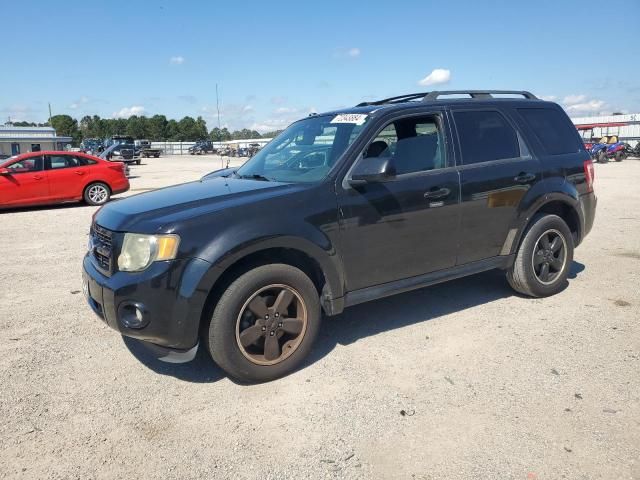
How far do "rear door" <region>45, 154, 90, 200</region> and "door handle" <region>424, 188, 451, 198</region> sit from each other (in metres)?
11.3

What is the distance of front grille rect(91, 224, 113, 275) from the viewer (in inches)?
125

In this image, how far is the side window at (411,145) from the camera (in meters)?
3.86

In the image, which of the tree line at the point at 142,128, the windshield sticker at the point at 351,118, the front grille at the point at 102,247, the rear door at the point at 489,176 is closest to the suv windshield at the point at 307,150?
the windshield sticker at the point at 351,118

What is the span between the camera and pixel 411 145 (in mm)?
3992

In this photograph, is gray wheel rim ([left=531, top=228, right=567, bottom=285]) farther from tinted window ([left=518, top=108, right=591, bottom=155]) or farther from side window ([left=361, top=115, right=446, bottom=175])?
side window ([left=361, top=115, right=446, bottom=175])

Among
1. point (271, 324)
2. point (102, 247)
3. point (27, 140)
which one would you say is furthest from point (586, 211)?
point (27, 140)

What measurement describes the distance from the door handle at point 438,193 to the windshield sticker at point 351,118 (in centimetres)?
79

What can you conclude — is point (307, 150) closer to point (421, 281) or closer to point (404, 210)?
point (404, 210)

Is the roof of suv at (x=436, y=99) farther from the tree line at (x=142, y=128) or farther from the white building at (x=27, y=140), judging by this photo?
the tree line at (x=142, y=128)

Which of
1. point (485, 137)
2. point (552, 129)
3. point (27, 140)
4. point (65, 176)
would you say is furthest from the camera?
point (27, 140)

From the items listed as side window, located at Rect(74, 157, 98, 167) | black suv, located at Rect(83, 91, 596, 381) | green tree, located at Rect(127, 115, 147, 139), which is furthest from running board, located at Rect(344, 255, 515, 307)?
green tree, located at Rect(127, 115, 147, 139)

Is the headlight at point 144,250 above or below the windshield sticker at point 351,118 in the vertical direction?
below

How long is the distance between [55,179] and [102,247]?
1038 centimetres

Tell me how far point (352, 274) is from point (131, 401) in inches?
68.8
